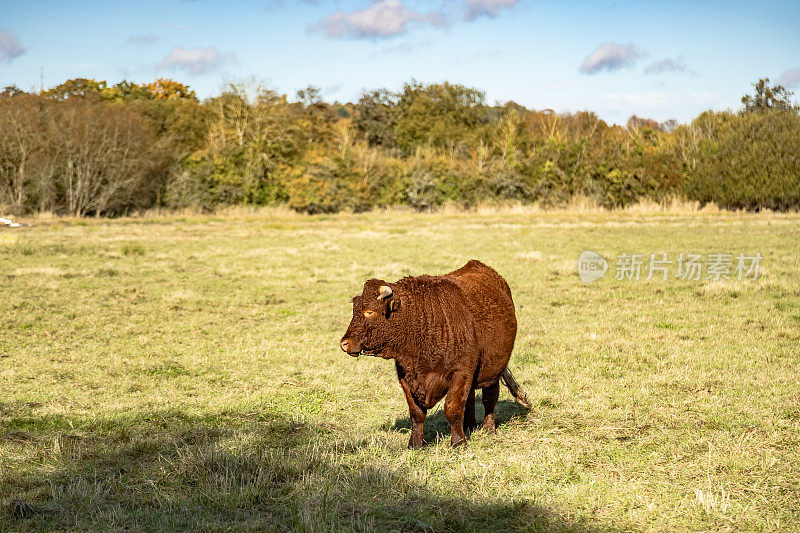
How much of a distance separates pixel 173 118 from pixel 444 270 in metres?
47.3

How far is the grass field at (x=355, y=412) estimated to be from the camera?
5.16 m

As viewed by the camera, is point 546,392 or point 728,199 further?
point 728,199

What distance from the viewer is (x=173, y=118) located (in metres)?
61.2

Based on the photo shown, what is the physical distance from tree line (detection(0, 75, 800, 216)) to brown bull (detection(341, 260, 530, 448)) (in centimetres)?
4308

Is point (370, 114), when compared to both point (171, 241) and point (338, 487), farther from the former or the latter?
point (338, 487)

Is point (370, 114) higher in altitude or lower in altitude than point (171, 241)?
higher

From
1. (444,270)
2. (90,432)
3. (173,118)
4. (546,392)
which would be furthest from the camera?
(173,118)

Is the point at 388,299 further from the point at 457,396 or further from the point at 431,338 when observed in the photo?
the point at 457,396

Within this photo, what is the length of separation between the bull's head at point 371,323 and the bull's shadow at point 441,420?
4.75 feet

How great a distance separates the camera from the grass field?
5.16m

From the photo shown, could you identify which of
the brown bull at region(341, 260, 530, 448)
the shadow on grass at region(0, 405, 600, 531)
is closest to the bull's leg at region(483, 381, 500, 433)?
the brown bull at region(341, 260, 530, 448)

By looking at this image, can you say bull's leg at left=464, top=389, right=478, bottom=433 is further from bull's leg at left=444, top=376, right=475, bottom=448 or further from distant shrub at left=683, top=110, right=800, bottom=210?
distant shrub at left=683, top=110, right=800, bottom=210

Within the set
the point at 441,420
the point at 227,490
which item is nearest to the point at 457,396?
the point at 441,420

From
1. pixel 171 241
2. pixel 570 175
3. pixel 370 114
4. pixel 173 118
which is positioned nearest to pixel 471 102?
pixel 370 114
